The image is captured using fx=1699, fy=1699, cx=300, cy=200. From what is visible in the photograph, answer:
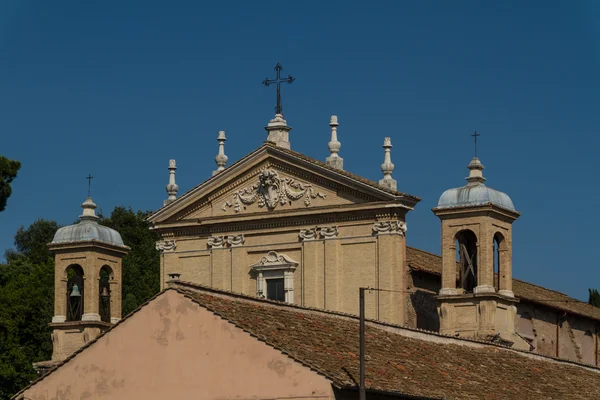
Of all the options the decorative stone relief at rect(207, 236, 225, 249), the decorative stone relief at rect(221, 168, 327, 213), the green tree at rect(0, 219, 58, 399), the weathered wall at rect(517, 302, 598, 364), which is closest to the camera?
the decorative stone relief at rect(221, 168, 327, 213)

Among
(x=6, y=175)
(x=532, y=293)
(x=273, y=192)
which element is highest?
(x=6, y=175)

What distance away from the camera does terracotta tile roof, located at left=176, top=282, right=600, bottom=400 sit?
1151 inches

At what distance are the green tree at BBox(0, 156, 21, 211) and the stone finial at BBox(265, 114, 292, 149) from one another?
32.8 ft

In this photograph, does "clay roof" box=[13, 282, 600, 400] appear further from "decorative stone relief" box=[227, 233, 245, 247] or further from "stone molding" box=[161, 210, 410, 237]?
"decorative stone relief" box=[227, 233, 245, 247]

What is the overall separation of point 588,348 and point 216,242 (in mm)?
14337

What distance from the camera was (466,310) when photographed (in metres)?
43.1

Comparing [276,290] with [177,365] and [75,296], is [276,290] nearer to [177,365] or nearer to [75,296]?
[75,296]

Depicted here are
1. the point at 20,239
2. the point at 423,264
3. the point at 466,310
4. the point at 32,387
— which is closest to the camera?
the point at 32,387

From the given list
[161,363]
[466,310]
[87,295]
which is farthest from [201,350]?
[87,295]

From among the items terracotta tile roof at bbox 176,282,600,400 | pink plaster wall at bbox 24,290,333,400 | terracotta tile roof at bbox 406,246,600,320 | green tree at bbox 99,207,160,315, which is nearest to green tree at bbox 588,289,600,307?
terracotta tile roof at bbox 406,246,600,320

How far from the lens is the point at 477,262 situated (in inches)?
1710

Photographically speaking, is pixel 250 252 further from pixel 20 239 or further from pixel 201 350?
pixel 20 239

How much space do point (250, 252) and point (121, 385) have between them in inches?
622

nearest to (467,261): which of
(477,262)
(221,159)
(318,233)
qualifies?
(477,262)
